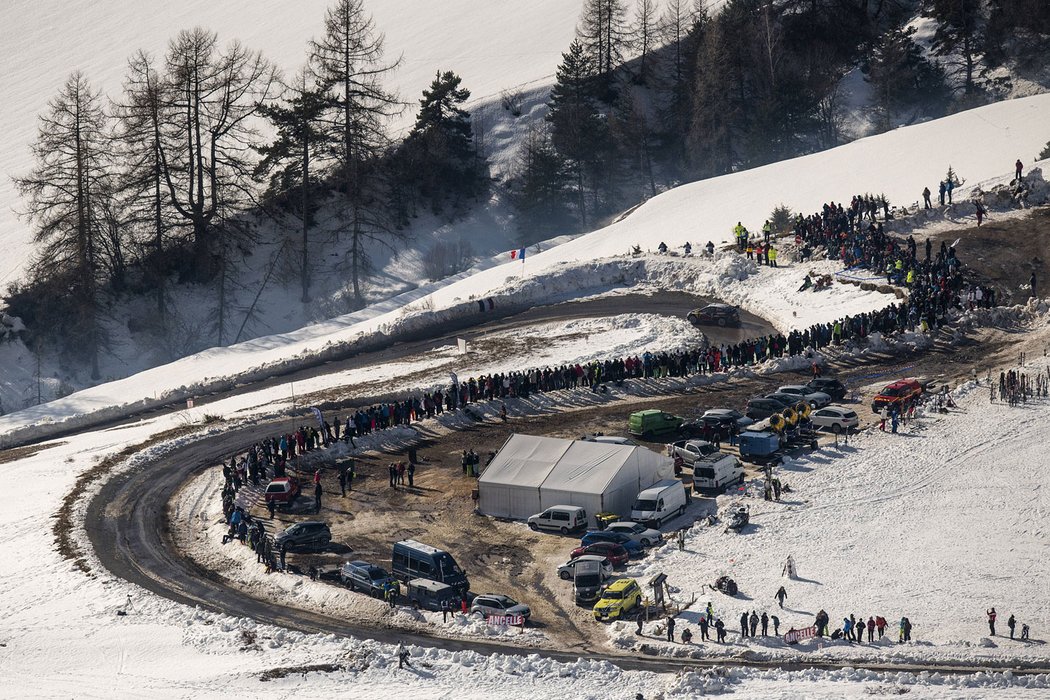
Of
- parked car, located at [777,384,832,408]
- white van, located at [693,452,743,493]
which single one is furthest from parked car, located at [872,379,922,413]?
white van, located at [693,452,743,493]

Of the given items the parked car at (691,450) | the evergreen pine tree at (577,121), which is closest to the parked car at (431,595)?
the parked car at (691,450)

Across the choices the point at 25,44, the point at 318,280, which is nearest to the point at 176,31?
the point at 25,44

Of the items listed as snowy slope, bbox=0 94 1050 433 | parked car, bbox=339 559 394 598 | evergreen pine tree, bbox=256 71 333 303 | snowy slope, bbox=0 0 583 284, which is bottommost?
parked car, bbox=339 559 394 598

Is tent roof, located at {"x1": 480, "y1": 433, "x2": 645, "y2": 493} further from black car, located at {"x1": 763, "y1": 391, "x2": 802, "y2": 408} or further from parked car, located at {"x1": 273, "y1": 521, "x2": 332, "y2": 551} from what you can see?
black car, located at {"x1": 763, "y1": 391, "x2": 802, "y2": 408}

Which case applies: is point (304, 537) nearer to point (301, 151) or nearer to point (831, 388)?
point (831, 388)

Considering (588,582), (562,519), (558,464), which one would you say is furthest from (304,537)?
(588,582)

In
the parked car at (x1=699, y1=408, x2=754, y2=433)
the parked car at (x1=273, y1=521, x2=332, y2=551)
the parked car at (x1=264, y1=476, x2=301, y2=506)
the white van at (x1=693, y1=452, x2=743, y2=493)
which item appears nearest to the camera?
the parked car at (x1=273, y1=521, x2=332, y2=551)

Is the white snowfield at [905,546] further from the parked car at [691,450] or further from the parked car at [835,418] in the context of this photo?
the parked car at [691,450]

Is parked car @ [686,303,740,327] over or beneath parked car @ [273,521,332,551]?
over
